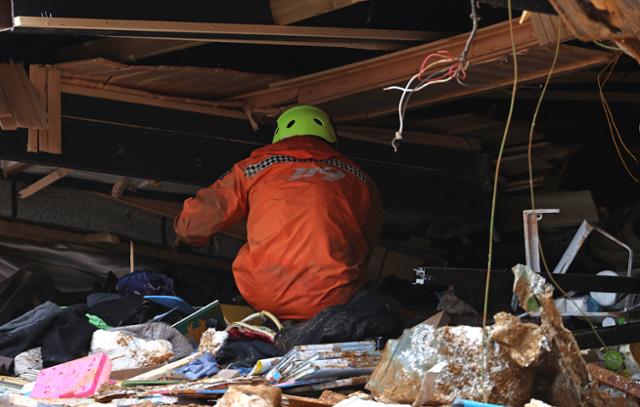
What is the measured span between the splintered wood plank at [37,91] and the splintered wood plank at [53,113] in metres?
0.03

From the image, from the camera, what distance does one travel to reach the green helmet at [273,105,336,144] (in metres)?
7.03

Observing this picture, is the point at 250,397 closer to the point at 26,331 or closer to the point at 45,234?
the point at 26,331

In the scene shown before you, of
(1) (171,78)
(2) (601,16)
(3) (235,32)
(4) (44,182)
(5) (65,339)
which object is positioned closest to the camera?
(2) (601,16)

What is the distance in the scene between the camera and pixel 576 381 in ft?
15.0

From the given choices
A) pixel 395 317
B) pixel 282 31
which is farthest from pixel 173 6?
pixel 395 317

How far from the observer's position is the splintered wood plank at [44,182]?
7467 mm

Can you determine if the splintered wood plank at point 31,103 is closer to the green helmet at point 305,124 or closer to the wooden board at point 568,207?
the green helmet at point 305,124

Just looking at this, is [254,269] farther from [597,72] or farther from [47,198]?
[597,72]

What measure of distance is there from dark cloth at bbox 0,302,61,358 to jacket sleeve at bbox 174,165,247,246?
3.01ft

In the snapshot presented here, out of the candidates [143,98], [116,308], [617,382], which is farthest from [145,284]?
[617,382]

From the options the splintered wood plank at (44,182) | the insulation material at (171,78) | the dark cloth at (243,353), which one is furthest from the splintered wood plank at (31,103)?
the dark cloth at (243,353)

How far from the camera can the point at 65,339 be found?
20.0 feet

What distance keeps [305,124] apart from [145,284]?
1.30 meters

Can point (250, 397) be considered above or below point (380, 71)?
below
